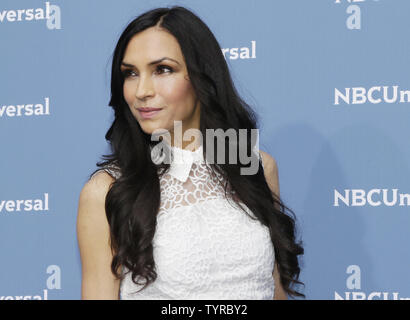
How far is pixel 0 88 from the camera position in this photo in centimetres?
248

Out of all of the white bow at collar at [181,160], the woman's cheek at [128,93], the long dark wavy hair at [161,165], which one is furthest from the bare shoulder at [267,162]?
the woman's cheek at [128,93]

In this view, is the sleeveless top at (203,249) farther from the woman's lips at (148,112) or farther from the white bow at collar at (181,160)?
the woman's lips at (148,112)

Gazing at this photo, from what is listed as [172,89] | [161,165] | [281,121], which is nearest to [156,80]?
[172,89]

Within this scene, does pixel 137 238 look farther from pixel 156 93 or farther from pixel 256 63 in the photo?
pixel 256 63

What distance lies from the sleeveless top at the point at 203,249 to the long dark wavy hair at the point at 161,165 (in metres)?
0.04

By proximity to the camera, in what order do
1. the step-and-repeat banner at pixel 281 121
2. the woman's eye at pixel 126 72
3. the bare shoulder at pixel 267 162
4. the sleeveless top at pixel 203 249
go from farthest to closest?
the step-and-repeat banner at pixel 281 121
the bare shoulder at pixel 267 162
the woman's eye at pixel 126 72
the sleeveless top at pixel 203 249

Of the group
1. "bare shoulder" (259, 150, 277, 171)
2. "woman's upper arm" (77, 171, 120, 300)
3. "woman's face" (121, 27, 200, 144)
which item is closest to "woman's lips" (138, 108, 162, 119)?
"woman's face" (121, 27, 200, 144)

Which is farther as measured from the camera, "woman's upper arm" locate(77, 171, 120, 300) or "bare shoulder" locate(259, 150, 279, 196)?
"bare shoulder" locate(259, 150, 279, 196)

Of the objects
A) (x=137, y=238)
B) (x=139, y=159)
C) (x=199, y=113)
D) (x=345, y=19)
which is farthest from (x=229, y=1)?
(x=137, y=238)

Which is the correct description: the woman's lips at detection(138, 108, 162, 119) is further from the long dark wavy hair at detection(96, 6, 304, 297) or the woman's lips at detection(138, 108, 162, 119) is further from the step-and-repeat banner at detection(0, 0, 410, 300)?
the step-and-repeat banner at detection(0, 0, 410, 300)

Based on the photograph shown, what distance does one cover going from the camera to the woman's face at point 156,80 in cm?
165

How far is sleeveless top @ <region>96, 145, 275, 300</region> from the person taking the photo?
63.6 inches

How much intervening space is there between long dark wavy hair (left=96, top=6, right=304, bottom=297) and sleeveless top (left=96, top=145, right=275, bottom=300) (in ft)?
0.12
